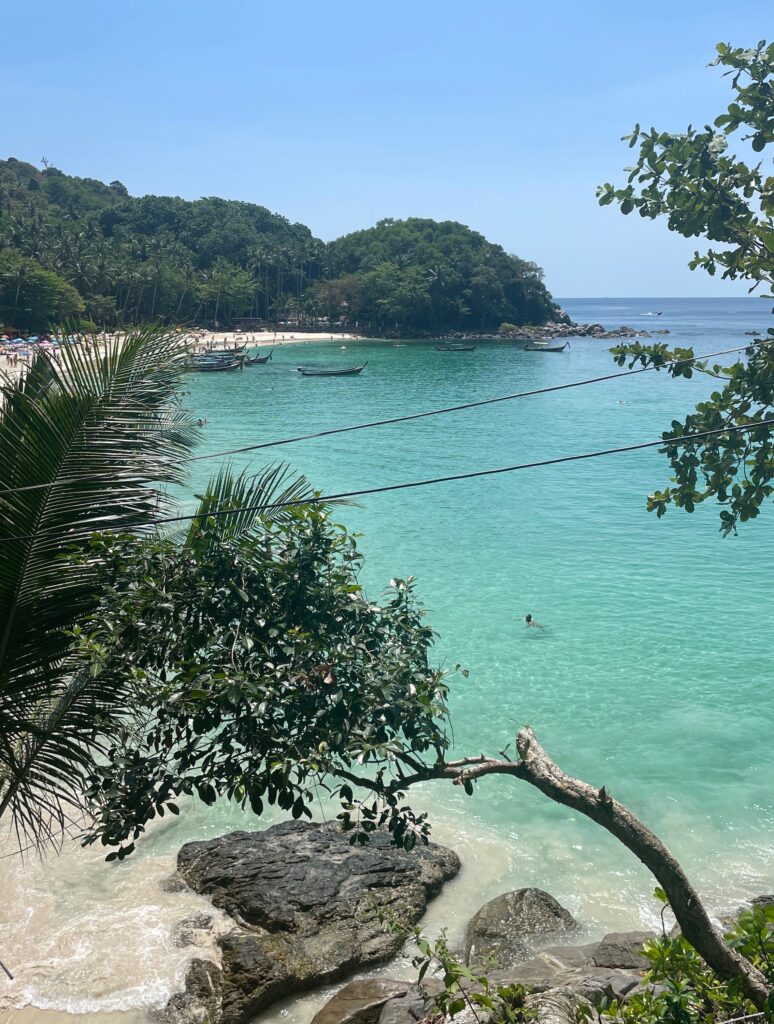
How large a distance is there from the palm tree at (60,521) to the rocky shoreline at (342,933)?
257 centimetres

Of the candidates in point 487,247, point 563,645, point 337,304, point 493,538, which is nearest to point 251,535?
→ point 563,645

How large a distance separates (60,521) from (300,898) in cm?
493

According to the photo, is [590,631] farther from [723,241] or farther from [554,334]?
[554,334]

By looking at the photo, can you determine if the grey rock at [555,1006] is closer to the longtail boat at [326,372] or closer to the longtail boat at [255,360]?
the longtail boat at [326,372]

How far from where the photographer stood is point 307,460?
3434 centimetres

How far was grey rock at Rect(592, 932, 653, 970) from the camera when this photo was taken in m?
6.77

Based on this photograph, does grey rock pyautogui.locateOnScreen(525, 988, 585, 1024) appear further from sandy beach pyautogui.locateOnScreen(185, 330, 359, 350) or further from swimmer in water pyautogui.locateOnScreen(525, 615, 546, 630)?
sandy beach pyautogui.locateOnScreen(185, 330, 359, 350)

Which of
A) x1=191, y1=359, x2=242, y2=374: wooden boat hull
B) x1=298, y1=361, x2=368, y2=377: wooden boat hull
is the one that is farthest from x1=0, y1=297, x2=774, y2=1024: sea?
x1=191, y1=359, x2=242, y2=374: wooden boat hull

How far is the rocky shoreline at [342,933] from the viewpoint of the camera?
652cm

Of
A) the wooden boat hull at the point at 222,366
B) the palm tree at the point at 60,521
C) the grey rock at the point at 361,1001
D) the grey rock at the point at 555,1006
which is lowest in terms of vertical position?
the grey rock at the point at 361,1001

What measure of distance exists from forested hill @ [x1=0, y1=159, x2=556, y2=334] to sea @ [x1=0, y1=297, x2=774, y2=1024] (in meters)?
65.2

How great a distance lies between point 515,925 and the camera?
7961 millimetres

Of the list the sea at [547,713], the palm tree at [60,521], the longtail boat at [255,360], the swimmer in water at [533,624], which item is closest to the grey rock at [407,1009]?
the sea at [547,713]

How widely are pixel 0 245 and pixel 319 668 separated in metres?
90.0
